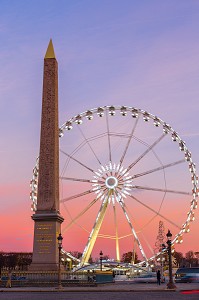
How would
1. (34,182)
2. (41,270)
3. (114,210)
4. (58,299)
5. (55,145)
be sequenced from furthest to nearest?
(34,182) → (114,210) → (55,145) → (41,270) → (58,299)

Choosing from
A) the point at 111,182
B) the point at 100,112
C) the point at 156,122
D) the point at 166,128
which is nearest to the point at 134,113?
the point at 156,122

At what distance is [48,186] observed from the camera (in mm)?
27047

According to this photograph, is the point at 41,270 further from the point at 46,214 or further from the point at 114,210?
the point at 114,210

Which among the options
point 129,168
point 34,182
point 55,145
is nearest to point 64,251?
point 34,182

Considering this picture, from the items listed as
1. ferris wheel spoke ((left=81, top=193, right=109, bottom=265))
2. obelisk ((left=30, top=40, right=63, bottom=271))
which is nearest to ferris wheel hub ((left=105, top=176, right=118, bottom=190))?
ferris wheel spoke ((left=81, top=193, right=109, bottom=265))

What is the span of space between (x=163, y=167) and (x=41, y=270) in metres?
15.0

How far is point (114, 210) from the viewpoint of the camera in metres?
36.8

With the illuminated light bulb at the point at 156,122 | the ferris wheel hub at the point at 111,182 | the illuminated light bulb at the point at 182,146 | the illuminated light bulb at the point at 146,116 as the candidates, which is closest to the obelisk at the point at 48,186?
the ferris wheel hub at the point at 111,182

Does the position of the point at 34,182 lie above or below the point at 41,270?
above

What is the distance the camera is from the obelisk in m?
26.3

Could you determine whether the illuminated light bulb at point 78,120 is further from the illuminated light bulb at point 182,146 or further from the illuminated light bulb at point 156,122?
the illuminated light bulb at point 182,146

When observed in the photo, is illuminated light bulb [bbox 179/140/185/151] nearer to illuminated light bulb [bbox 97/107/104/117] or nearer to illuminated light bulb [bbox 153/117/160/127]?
illuminated light bulb [bbox 153/117/160/127]

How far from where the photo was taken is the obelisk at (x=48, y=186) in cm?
2630

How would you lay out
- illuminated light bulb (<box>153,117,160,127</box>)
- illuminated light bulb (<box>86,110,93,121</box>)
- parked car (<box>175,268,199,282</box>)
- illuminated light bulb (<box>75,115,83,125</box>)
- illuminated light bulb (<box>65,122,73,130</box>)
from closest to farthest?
parked car (<box>175,268,199,282</box>), illuminated light bulb (<box>153,117,160,127</box>), illuminated light bulb (<box>65,122,73,130</box>), illuminated light bulb (<box>75,115,83,125</box>), illuminated light bulb (<box>86,110,93,121</box>)
